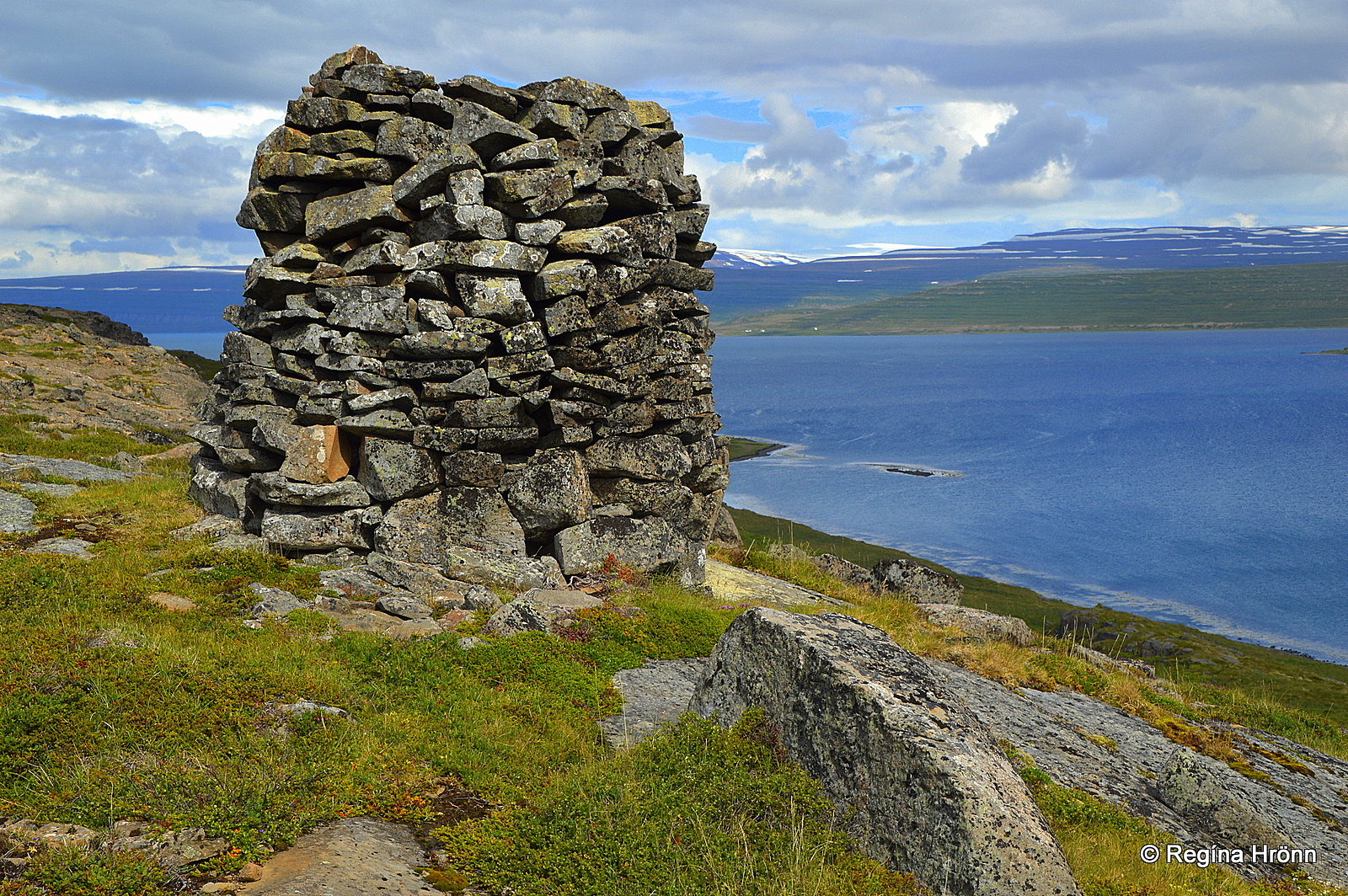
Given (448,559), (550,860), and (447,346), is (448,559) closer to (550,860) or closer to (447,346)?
(447,346)

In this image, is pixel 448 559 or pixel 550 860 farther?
pixel 448 559

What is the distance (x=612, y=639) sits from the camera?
15414mm

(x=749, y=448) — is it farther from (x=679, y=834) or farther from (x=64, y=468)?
(x=679, y=834)

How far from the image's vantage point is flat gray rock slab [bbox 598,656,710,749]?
38.3 feet

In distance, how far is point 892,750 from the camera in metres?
8.79

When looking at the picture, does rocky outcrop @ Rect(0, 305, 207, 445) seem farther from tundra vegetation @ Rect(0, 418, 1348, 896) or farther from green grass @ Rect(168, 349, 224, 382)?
tundra vegetation @ Rect(0, 418, 1348, 896)

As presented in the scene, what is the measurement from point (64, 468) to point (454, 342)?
14961 millimetres

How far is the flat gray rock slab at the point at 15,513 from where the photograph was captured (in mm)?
17984

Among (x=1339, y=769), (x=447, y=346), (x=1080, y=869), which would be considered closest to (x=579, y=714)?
(x=1080, y=869)

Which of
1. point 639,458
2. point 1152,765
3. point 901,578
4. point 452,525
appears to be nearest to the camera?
point 1152,765

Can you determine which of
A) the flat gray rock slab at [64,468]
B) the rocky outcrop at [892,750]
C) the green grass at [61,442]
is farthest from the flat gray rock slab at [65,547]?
the rocky outcrop at [892,750]

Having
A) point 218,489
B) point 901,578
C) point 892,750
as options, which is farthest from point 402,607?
point 901,578

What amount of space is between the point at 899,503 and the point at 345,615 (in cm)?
7660

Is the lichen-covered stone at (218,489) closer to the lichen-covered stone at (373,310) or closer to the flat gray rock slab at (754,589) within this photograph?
the lichen-covered stone at (373,310)
